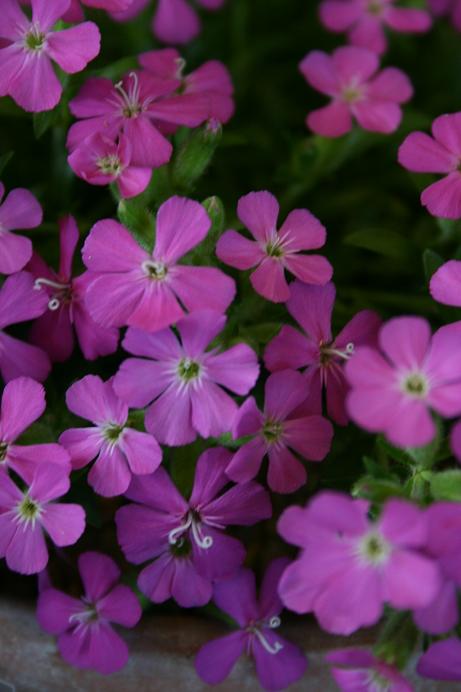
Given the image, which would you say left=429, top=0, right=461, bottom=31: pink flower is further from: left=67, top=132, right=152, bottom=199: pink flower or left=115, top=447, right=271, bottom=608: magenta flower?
left=115, top=447, right=271, bottom=608: magenta flower

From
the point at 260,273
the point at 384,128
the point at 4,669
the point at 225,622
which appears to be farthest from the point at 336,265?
the point at 4,669

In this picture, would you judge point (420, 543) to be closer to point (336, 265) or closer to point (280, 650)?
point (280, 650)

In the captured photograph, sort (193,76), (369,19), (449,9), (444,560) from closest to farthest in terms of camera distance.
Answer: (444,560)
(193,76)
(369,19)
(449,9)

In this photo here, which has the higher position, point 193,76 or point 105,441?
point 193,76

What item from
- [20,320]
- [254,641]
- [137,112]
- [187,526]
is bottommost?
[254,641]

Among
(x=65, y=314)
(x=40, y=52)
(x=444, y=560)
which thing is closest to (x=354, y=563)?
(x=444, y=560)

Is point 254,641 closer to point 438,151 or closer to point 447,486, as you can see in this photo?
point 447,486

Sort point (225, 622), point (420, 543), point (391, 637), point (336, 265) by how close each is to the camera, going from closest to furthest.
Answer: point (420, 543), point (391, 637), point (225, 622), point (336, 265)
